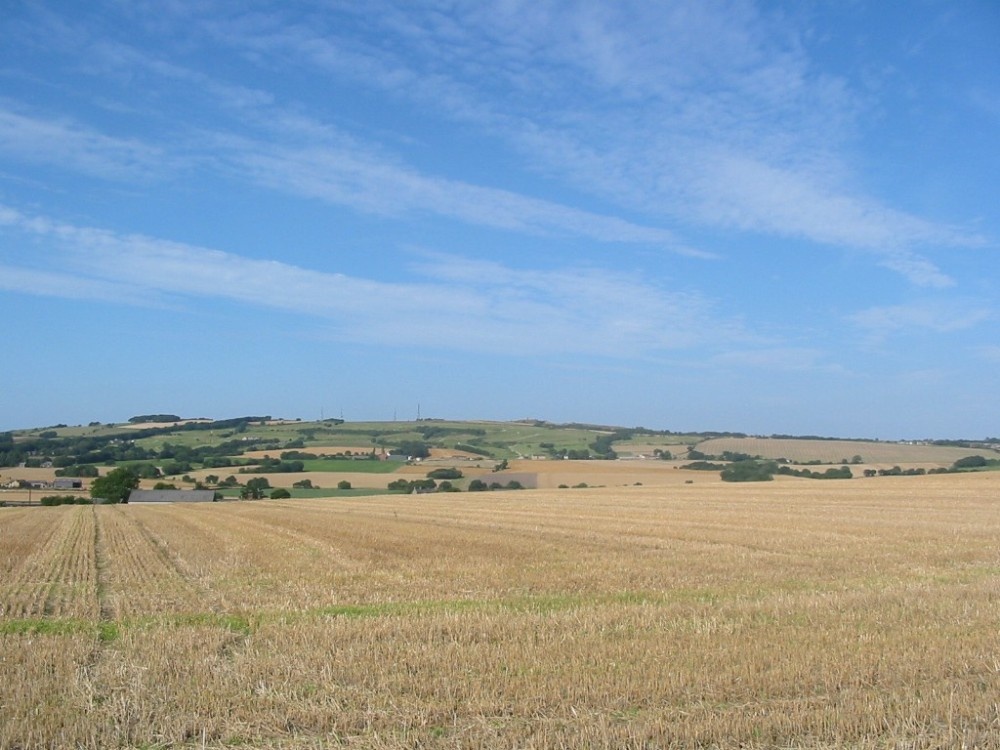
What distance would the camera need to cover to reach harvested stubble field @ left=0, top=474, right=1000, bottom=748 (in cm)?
762

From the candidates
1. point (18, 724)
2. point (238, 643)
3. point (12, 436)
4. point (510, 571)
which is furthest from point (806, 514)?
point (12, 436)

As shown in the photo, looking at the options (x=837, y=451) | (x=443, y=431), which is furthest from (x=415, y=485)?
(x=443, y=431)

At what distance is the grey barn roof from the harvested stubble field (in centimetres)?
6116

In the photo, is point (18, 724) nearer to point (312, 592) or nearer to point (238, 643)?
point (238, 643)

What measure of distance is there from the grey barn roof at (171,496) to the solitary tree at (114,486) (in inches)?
28.9

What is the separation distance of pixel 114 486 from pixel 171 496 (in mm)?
7449

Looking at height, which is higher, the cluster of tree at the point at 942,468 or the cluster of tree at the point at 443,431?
the cluster of tree at the point at 443,431

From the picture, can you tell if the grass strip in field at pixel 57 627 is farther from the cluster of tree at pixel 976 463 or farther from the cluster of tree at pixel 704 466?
the cluster of tree at pixel 704 466

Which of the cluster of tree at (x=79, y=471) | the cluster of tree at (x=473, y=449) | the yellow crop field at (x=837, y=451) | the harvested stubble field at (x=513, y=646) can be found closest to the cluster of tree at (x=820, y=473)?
the yellow crop field at (x=837, y=451)

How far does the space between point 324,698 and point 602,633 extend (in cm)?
432

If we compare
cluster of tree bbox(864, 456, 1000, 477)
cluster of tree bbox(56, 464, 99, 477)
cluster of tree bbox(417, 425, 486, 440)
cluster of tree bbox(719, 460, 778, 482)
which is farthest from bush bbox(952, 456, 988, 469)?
cluster of tree bbox(56, 464, 99, 477)

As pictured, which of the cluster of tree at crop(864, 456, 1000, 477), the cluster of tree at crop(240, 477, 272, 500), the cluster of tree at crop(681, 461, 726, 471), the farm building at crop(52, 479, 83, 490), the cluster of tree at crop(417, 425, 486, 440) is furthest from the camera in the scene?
the cluster of tree at crop(417, 425, 486, 440)

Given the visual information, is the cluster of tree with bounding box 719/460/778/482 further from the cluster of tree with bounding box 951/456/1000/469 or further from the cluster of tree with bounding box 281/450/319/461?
the cluster of tree with bounding box 281/450/319/461

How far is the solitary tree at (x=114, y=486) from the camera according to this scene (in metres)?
87.2
